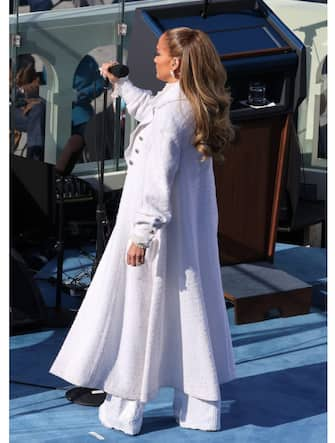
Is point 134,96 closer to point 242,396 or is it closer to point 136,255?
point 136,255

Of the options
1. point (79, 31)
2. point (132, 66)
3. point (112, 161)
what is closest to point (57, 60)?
point (79, 31)

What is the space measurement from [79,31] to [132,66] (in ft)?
5.78

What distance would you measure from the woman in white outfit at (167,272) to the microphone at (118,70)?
283 mm

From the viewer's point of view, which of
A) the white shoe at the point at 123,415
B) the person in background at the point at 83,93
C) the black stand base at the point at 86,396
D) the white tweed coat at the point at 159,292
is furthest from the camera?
the person in background at the point at 83,93

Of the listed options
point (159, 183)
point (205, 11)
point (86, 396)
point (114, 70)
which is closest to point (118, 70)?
point (114, 70)

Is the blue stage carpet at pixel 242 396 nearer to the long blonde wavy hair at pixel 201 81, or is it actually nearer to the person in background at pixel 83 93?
the long blonde wavy hair at pixel 201 81

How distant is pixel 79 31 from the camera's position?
27.0 ft

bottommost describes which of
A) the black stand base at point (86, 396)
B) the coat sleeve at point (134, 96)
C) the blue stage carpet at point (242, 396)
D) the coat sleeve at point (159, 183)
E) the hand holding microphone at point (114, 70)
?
the blue stage carpet at point (242, 396)

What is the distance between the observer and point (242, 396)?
5.37 m

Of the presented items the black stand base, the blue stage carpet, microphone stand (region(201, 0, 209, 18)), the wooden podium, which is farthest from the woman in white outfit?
microphone stand (region(201, 0, 209, 18))

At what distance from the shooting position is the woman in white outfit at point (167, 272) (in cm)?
443

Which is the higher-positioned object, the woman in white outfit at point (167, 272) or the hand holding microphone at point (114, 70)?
the hand holding microphone at point (114, 70)

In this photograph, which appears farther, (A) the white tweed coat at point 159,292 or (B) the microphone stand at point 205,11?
(B) the microphone stand at point 205,11

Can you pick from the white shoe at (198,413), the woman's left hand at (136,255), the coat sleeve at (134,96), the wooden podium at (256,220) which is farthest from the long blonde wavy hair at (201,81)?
the wooden podium at (256,220)
